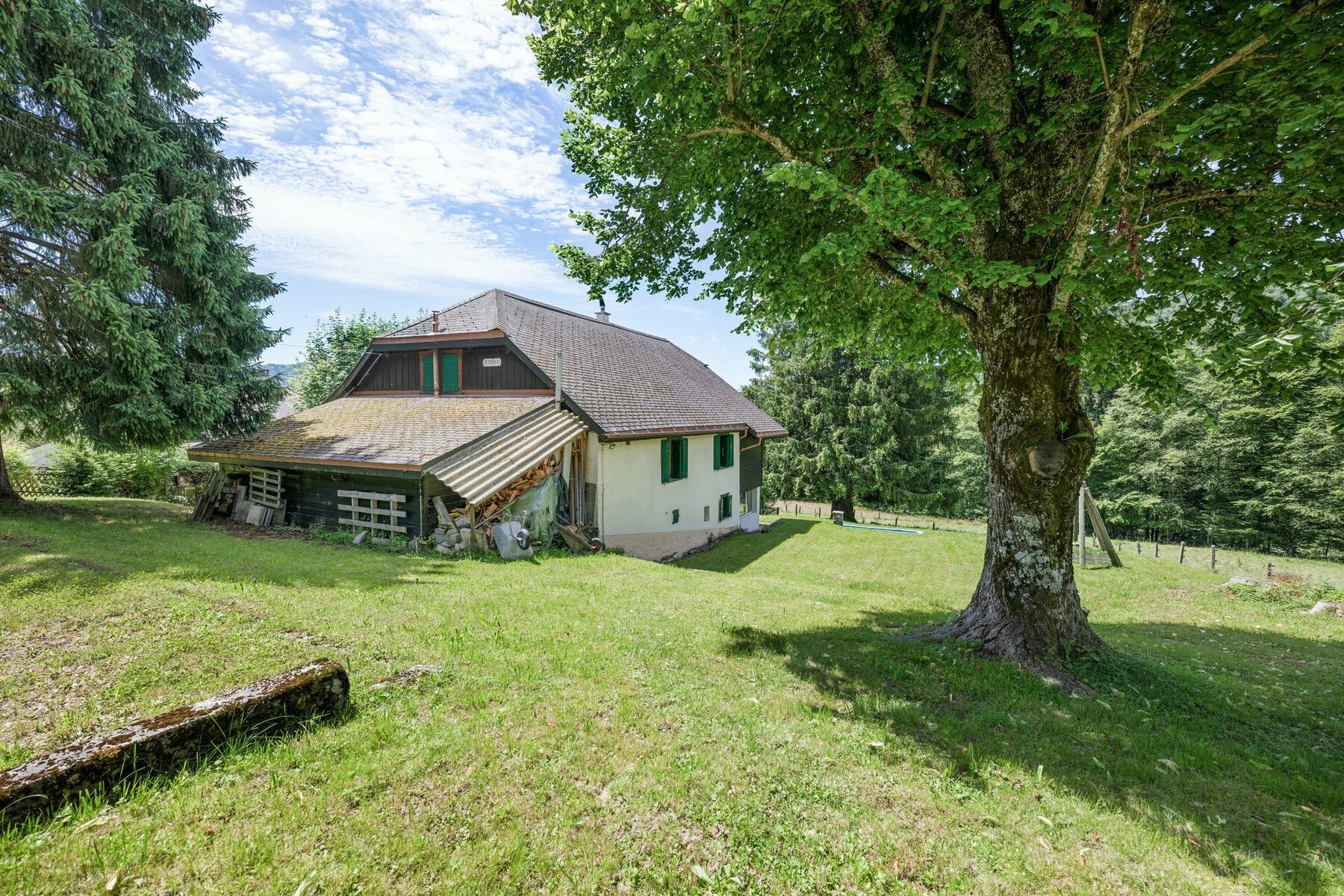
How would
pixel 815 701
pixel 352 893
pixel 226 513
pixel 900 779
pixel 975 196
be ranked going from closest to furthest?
1. pixel 352 893
2. pixel 900 779
3. pixel 815 701
4. pixel 975 196
5. pixel 226 513

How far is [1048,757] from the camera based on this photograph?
4102mm

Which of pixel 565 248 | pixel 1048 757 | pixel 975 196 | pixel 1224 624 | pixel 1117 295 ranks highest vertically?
pixel 565 248

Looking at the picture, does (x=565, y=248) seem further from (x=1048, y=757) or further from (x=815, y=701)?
(x=1048, y=757)

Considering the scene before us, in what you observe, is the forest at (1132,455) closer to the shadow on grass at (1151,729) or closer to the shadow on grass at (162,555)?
the shadow on grass at (162,555)

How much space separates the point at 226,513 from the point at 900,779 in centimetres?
1795

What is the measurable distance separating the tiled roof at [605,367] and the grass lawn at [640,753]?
9051 millimetres

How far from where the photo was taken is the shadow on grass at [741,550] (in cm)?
1638

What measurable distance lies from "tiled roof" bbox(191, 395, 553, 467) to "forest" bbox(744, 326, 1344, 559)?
16017 mm

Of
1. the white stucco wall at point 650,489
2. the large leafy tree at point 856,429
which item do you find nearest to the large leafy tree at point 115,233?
the white stucco wall at point 650,489

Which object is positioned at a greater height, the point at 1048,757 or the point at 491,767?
the point at 491,767

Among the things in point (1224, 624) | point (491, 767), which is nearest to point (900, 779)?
point (491, 767)

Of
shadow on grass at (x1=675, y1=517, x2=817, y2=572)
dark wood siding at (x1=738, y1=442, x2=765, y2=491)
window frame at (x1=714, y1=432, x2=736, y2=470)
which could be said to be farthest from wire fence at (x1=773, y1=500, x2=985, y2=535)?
window frame at (x1=714, y1=432, x2=736, y2=470)

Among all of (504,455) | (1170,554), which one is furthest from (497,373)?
(1170,554)

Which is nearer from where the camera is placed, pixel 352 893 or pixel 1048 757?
pixel 352 893
